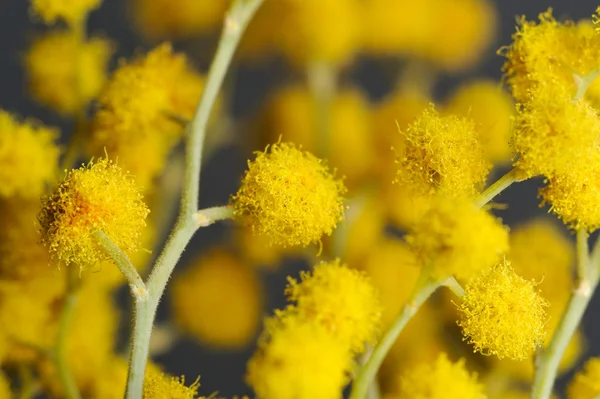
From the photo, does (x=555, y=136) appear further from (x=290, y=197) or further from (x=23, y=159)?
(x=23, y=159)

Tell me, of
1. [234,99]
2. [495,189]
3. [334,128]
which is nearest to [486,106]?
[334,128]

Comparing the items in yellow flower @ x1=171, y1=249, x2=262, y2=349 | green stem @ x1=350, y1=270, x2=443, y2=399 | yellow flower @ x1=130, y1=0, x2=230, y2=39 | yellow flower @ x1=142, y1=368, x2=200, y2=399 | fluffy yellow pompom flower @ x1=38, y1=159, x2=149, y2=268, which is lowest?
green stem @ x1=350, y1=270, x2=443, y2=399

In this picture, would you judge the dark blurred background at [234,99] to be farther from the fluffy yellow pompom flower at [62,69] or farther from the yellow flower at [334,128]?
the fluffy yellow pompom flower at [62,69]

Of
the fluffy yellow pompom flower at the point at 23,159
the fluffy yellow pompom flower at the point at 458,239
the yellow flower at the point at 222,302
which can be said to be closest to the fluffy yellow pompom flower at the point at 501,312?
the fluffy yellow pompom flower at the point at 458,239

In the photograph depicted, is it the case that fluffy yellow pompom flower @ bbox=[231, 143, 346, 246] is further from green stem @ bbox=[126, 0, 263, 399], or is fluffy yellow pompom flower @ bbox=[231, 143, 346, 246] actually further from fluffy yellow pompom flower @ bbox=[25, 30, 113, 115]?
fluffy yellow pompom flower @ bbox=[25, 30, 113, 115]

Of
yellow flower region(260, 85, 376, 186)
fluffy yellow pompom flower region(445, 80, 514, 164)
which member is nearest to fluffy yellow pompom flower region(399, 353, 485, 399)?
fluffy yellow pompom flower region(445, 80, 514, 164)

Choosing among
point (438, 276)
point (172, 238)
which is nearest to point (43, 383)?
point (172, 238)
